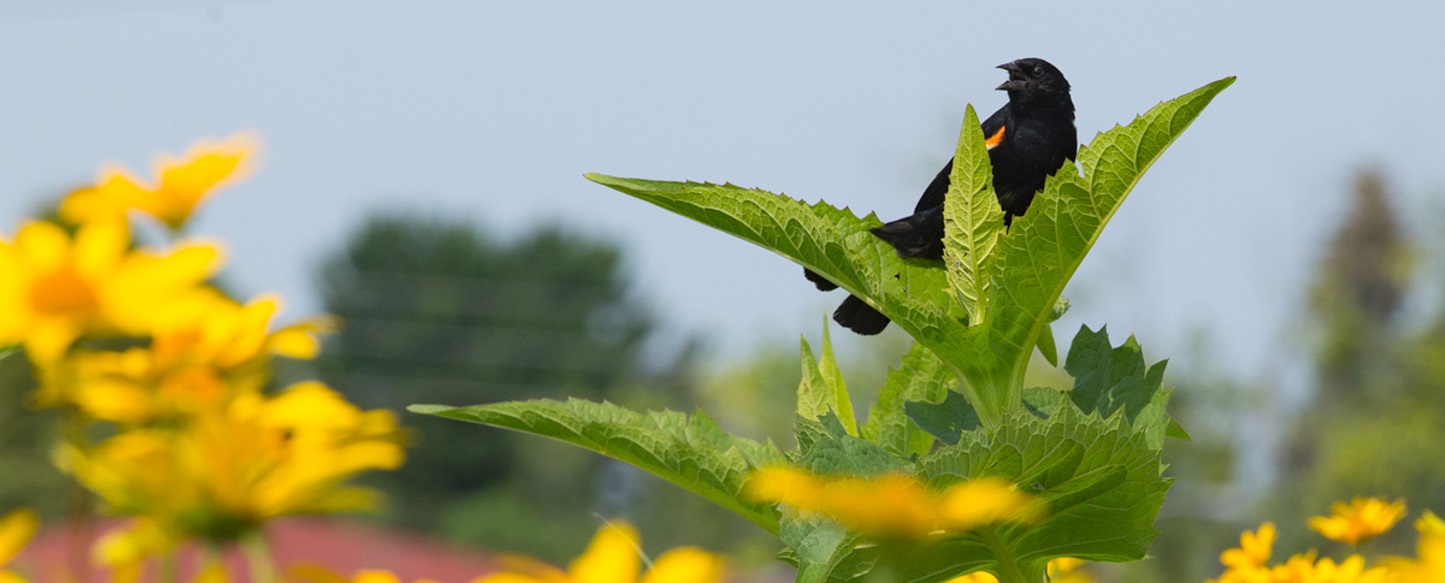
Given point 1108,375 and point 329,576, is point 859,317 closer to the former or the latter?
point 1108,375

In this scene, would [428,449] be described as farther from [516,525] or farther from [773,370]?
[773,370]

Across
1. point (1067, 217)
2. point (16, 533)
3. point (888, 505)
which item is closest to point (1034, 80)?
point (1067, 217)

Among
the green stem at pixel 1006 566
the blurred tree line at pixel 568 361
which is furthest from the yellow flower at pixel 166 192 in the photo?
the blurred tree line at pixel 568 361

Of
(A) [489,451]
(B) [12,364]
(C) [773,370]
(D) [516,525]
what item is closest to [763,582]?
(C) [773,370]

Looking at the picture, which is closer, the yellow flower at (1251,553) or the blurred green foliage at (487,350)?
the yellow flower at (1251,553)

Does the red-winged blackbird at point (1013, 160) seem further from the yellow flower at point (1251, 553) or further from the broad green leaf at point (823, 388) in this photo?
the yellow flower at point (1251, 553)

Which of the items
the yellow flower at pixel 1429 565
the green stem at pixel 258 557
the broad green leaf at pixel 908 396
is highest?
the broad green leaf at pixel 908 396

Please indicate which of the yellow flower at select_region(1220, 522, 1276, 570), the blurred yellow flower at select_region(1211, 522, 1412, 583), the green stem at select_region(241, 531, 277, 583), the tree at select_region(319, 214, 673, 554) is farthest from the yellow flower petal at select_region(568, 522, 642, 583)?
the tree at select_region(319, 214, 673, 554)

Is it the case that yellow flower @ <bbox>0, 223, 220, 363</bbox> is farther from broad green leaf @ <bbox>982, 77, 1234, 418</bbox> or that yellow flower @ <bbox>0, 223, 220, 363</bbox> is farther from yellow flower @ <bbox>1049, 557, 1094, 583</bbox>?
yellow flower @ <bbox>1049, 557, 1094, 583</bbox>
